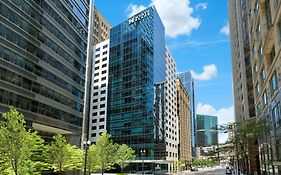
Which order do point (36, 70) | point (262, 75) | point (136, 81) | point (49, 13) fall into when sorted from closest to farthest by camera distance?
point (262, 75) < point (36, 70) < point (49, 13) < point (136, 81)

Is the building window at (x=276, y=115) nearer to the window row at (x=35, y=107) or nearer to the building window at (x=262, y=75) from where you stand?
the building window at (x=262, y=75)

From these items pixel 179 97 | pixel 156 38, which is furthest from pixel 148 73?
pixel 179 97

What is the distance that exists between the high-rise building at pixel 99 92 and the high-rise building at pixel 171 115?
24.5m

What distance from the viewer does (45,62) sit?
56.7 meters

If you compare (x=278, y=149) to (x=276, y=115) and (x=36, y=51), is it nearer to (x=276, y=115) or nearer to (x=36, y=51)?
(x=276, y=115)

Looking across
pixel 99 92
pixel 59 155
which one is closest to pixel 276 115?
pixel 59 155

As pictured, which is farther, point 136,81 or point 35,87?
point 136,81

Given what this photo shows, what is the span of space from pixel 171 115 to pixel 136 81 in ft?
106

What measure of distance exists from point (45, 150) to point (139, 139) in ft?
227

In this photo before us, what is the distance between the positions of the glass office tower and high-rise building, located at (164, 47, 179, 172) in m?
11.0

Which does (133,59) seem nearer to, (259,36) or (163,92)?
(163,92)

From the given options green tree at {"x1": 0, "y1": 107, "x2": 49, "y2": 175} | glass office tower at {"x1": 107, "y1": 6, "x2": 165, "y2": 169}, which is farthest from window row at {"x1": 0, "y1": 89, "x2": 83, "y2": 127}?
glass office tower at {"x1": 107, "y1": 6, "x2": 165, "y2": 169}

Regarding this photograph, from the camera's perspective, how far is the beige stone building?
487ft

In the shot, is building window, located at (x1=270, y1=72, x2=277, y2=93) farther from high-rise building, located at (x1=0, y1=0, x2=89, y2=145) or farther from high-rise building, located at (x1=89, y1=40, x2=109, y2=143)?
high-rise building, located at (x1=89, y1=40, x2=109, y2=143)
